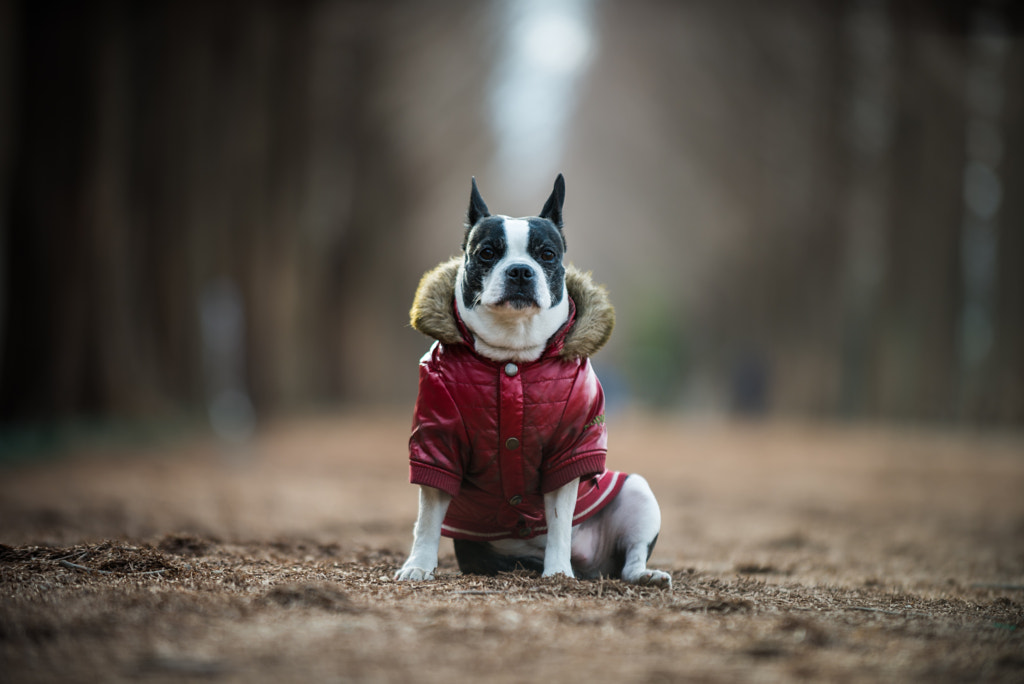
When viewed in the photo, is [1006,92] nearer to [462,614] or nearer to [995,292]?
[995,292]

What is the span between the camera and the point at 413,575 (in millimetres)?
4285

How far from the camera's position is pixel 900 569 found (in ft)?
19.5

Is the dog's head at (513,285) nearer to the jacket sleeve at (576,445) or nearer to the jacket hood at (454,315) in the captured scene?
the jacket hood at (454,315)

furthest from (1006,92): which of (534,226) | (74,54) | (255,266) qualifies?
(534,226)

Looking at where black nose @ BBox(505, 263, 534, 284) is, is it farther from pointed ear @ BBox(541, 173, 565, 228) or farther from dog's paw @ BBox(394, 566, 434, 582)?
dog's paw @ BBox(394, 566, 434, 582)

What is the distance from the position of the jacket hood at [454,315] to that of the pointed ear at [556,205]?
335 millimetres

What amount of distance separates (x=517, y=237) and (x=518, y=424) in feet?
2.87

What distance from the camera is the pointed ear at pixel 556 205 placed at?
455 centimetres

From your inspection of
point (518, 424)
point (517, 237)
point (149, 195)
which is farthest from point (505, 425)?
point (149, 195)

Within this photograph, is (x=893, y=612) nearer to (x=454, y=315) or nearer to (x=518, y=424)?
(x=518, y=424)

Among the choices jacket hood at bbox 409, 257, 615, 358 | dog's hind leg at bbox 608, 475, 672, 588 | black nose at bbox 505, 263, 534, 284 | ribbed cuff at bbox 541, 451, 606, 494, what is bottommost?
dog's hind leg at bbox 608, 475, 672, 588

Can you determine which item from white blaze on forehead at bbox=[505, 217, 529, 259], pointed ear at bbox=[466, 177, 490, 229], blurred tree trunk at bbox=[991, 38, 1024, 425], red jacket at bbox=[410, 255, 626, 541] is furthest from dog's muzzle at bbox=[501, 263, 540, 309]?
blurred tree trunk at bbox=[991, 38, 1024, 425]

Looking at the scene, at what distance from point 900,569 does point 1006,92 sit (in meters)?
20.6

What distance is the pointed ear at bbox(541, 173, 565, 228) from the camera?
455 centimetres
